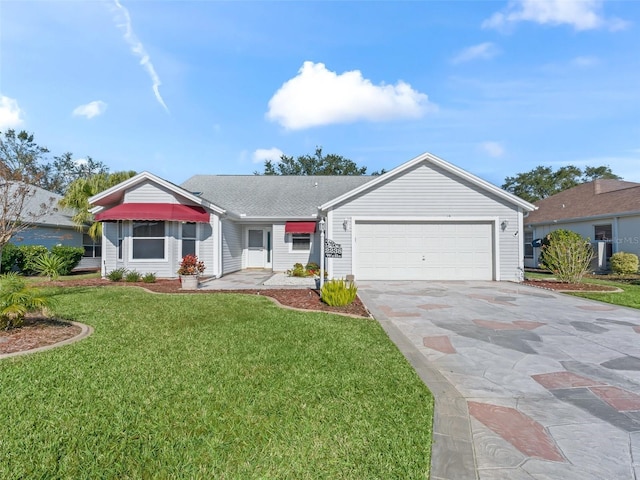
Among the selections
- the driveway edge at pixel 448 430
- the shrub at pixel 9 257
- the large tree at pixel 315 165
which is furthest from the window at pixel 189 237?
the large tree at pixel 315 165

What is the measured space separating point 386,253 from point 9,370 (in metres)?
12.8

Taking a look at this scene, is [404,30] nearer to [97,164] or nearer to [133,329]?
[133,329]

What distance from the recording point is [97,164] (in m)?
51.1

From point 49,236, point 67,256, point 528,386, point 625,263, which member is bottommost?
point 528,386

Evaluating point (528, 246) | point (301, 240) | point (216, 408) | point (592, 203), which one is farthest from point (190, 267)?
point (592, 203)

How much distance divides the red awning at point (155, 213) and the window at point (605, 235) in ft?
74.2

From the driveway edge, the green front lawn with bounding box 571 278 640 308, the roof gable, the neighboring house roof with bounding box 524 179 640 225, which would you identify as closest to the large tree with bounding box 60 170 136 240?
the roof gable

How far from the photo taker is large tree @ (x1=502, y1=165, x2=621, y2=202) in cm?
4875

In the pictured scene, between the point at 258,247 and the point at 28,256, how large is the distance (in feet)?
37.8

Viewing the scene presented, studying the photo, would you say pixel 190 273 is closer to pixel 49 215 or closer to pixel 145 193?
pixel 145 193

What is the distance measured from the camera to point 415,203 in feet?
48.2

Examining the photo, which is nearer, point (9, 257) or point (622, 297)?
point (622, 297)

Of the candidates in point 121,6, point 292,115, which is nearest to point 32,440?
point 121,6

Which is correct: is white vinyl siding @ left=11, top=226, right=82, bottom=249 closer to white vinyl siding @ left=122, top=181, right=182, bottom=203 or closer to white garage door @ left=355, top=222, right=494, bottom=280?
white vinyl siding @ left=122, top=181, right=182, bottom=203
